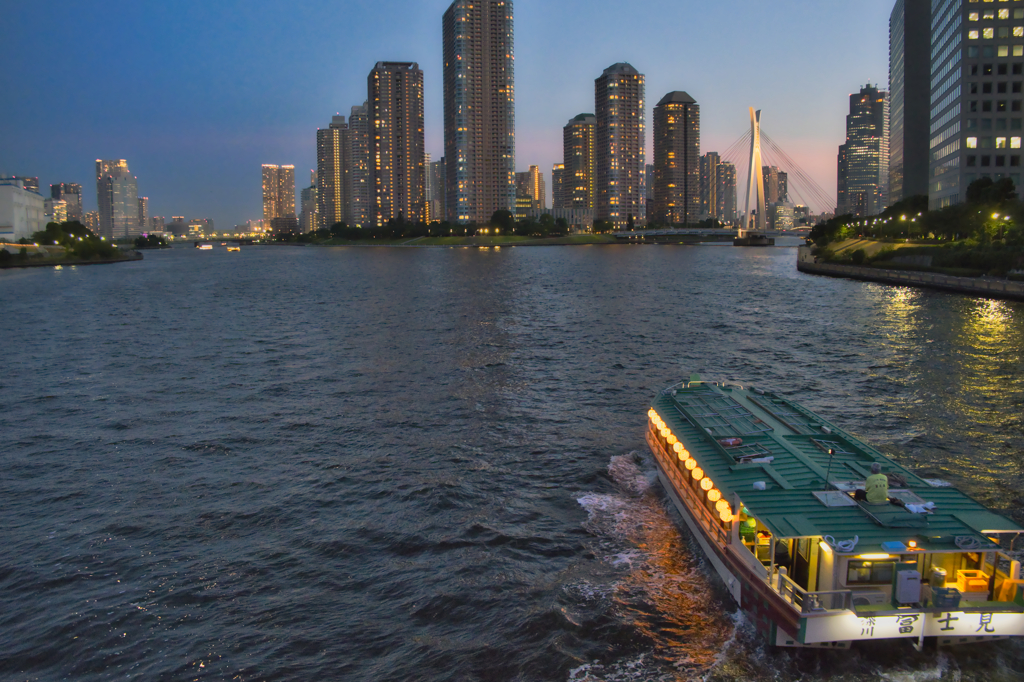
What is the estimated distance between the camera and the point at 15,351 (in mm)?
49156

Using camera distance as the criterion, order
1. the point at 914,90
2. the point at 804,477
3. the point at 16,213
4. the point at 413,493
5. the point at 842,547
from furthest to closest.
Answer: the point at 914,90 < the point at 16,213 < the point at 413,493 < the point at 804,477 < the point at 842,547

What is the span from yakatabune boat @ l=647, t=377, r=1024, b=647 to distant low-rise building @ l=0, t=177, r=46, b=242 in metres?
192

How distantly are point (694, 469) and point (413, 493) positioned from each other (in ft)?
29.4

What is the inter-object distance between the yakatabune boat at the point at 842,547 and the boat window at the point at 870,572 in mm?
18

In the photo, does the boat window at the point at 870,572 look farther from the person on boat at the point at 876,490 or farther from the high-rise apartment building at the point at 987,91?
the high-rise apartment building at the point at 987,91

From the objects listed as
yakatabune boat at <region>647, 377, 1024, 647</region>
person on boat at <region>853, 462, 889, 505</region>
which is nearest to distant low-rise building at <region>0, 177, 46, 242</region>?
yakatabune boat at <region>647, 377, 1024, 647</region>

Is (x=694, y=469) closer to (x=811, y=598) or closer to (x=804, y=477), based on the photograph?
(x=804, y=477)

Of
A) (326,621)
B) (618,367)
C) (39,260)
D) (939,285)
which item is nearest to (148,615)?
(326,621)

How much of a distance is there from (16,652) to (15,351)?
4303 centimetres

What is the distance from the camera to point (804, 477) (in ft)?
52.2

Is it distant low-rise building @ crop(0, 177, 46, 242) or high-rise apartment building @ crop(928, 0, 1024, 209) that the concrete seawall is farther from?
distant low-rise building @ crop(0, 177, 46, 242)

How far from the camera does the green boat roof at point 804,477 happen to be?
43.6 feet

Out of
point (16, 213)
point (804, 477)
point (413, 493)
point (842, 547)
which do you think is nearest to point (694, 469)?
point (804, 477)

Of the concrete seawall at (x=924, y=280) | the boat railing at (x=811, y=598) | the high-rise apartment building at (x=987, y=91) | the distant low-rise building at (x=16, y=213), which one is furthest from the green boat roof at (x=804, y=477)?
the distant low-rise building at (x=16, y=213)
